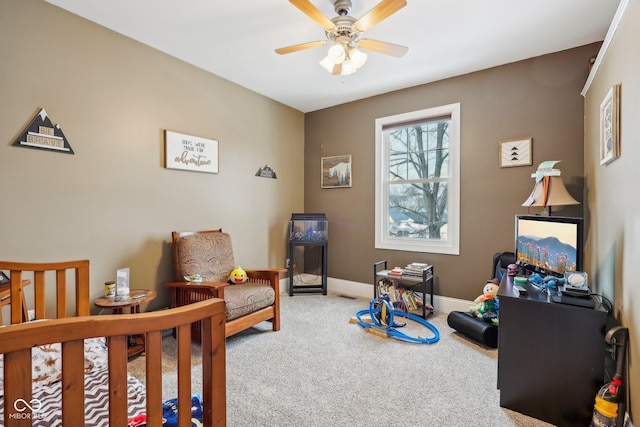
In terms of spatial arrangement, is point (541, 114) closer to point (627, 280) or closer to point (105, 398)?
point (627, 280)

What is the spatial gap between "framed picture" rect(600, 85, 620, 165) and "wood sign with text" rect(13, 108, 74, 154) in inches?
144

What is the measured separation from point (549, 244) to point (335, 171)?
8.85 ft

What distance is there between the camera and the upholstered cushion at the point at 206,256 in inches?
109

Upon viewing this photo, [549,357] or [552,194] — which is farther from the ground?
[552,194]

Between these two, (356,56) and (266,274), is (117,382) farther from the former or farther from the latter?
(356,56)

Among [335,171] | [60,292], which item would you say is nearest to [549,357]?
[60,292]

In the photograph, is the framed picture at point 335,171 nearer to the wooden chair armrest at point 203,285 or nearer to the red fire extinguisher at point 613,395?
the wooden chair armrest at point 203,285

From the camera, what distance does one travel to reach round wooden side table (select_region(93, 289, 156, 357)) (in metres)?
2.24

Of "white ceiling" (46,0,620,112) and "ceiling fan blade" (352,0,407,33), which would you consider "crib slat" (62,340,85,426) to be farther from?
"white ceiling" (46,0,620,112)

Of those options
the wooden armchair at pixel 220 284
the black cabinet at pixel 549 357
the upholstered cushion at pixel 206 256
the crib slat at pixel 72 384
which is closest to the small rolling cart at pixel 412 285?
the wooden armchair at pixel 220 284

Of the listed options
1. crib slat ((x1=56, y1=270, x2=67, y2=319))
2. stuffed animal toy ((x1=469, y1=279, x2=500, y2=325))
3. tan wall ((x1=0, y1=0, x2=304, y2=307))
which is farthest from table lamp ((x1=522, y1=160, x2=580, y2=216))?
crib slat ((x1=56, y1=270, x2=67, y2=319))

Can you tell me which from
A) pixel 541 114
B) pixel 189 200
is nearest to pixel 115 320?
pixel 189 200

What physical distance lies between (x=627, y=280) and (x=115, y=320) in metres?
2.25

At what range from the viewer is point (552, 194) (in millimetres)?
2408
